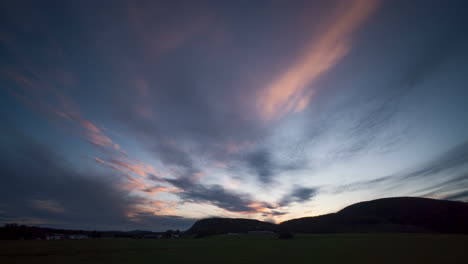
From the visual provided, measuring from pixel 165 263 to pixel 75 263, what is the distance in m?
13.2

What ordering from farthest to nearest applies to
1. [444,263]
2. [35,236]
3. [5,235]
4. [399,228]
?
[399,228]
[35,236]
[5,235]
[444,263]

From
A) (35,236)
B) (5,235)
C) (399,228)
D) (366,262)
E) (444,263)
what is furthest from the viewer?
(399,228)

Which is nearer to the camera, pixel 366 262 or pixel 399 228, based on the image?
pixel 366 262

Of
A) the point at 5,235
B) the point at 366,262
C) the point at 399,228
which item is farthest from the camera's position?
the point at 399,228

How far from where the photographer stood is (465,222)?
19588 centimetres

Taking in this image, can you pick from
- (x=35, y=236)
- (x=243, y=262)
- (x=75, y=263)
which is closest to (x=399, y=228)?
(x=243, y=262)

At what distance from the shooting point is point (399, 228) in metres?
187

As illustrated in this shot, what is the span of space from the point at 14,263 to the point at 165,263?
22.2m

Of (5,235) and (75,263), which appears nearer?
(75,263)

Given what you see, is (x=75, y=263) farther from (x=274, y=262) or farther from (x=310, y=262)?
(x=310, y=262)

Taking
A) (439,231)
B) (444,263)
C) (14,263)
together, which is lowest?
(14,263)

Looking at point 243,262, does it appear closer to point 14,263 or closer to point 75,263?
point 75,263

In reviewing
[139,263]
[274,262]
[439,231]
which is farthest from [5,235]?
[439,231]

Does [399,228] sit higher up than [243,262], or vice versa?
[399,228]
